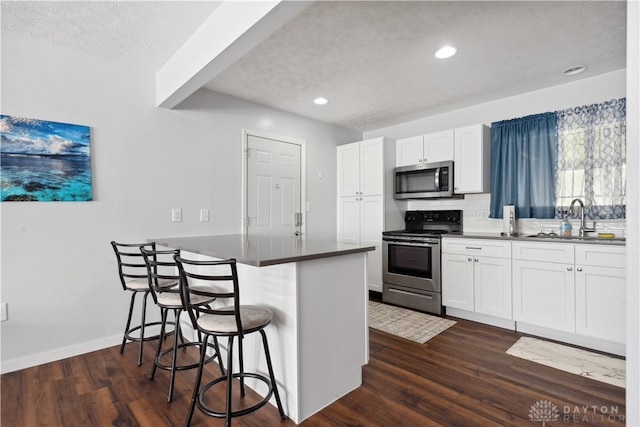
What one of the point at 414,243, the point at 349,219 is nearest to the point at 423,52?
the point at 414,243

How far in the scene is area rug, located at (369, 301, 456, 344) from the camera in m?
3.07

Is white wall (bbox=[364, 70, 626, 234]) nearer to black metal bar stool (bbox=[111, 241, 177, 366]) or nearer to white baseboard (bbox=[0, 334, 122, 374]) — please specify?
black metal bar stool (bbox=[111, 241, 177, 366])

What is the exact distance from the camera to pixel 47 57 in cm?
251

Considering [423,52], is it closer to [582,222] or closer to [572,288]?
[582,222]

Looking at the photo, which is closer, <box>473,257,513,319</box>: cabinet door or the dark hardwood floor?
the dark hardwood floor

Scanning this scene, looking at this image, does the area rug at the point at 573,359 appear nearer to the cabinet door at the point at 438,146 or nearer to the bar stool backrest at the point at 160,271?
the cabinet door at the point at 438,146

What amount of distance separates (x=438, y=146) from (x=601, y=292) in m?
2.18

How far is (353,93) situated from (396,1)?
5.11 feet

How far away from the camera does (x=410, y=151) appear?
4.33 m

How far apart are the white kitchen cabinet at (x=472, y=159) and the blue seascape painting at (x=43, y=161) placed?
3768mm

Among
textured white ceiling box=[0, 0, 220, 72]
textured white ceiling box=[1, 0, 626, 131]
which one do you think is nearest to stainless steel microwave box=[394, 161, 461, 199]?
textured white ceiling box=[1, 0, 626, 131]

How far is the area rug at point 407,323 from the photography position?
3.07 meters

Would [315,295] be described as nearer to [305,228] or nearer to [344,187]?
[305,228]

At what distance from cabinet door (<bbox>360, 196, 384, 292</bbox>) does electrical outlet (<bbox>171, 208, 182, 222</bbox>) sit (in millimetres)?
2381
